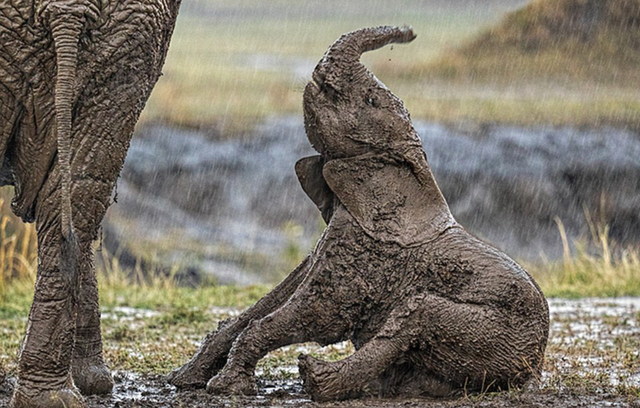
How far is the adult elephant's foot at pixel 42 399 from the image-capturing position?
209 inches

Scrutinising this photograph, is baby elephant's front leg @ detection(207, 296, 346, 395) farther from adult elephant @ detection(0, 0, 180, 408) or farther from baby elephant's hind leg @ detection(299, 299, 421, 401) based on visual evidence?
adult elephant @ detection(0, 0, 180, 408)

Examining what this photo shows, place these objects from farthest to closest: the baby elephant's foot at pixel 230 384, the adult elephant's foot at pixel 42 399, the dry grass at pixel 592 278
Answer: the dry grass at pixel 592 278
the baby elephant's foot at pixel 230 384
the adult elephant's foot at pixel 42 399

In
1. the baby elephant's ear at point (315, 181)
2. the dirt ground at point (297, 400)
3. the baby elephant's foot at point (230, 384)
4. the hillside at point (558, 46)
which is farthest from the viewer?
the hillside at point (558, 46)

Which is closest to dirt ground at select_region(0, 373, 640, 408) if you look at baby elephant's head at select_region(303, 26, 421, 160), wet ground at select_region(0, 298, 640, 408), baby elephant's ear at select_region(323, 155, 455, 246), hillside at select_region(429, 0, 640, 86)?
wet ground at select_region(0, 298, 640, 408)

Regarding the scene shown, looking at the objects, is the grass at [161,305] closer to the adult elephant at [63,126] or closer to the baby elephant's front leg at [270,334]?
the baby elephant's front leg at [270,334]

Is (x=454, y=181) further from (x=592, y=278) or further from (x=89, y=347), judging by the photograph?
(x=89, y=347)

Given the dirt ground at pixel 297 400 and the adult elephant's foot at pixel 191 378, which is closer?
the dirt ground at pixel 297 400

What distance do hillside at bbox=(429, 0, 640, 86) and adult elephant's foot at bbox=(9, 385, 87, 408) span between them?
77.4 ft

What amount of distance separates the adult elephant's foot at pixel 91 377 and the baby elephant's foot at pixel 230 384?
59 centimetres

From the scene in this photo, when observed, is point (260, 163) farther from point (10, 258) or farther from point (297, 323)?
point (297, 323)

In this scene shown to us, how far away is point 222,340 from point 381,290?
92 centimetres

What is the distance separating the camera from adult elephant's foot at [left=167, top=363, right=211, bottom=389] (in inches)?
245

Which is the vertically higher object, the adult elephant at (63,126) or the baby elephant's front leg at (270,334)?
the adult elephant at (63,126)

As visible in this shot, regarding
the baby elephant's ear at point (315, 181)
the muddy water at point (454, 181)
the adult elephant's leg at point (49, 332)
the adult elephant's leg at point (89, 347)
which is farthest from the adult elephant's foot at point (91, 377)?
the muddy water at point (454, 181)
